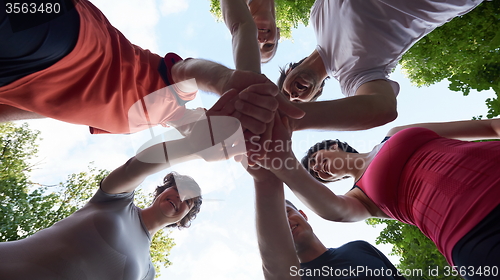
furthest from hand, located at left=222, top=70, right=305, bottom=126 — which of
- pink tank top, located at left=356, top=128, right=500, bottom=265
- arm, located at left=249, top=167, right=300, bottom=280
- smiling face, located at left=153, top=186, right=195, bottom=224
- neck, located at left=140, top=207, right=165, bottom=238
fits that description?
neck, located at left=140, top=207, right=165, bottom=238

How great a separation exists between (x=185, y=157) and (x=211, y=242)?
1.31 ft

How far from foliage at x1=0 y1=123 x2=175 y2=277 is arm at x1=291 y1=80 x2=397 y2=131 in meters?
1.82

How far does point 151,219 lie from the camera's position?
1703 millimetres

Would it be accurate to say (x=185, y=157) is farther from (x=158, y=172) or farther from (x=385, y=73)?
(x=385, y=73)

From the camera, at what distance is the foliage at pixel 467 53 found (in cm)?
192

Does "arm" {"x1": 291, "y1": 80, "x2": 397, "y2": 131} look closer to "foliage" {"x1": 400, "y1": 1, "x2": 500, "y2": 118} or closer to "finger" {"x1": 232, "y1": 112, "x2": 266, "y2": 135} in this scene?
"finger" {"x1": 232, "y1": 112, "x2": 266, "y2": 135}

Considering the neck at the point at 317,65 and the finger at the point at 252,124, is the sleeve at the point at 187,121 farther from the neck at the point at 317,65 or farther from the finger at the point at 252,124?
the neck at the point at 317,65

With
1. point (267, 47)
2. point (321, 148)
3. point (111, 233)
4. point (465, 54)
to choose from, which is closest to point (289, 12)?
point (465, 54)

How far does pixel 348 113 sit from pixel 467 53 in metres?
2.18

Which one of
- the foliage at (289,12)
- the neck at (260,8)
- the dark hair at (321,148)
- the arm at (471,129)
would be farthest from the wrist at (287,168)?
the foliage at (289,12)

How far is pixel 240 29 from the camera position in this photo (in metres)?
1.15

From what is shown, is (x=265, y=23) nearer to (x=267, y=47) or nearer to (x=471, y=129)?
(x=267, y=47)

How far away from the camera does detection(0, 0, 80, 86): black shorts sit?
24.3 inches

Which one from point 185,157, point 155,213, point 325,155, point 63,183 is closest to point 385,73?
point 325,155
